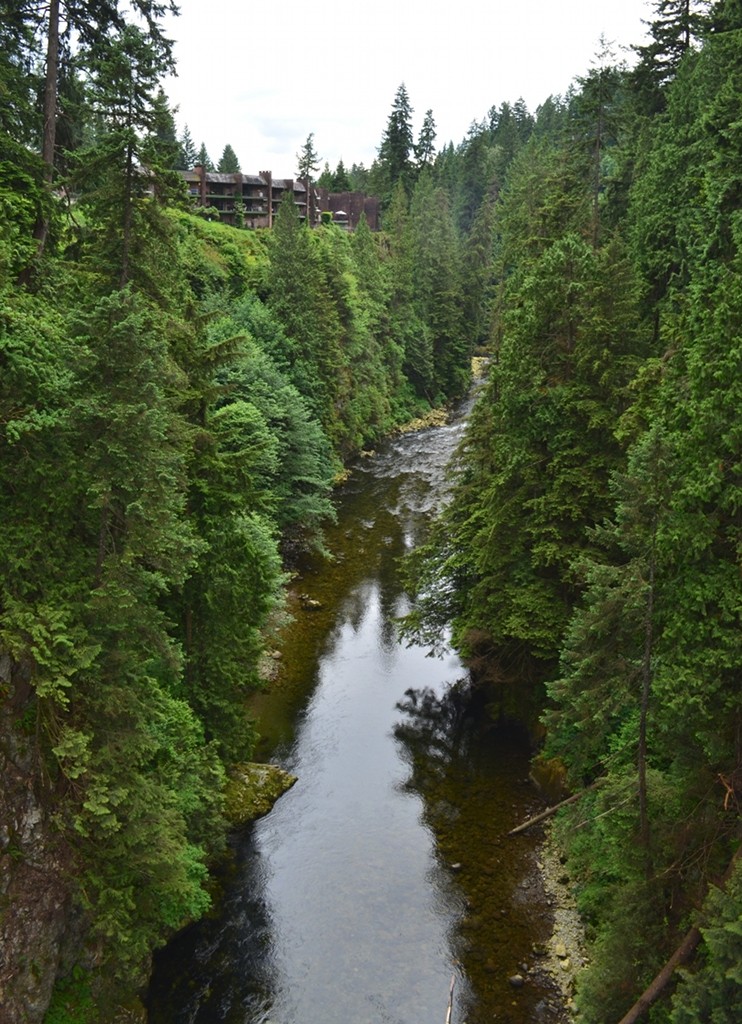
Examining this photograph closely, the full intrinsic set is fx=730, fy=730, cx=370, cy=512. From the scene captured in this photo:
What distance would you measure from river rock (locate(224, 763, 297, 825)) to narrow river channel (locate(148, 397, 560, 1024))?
1.31 ft

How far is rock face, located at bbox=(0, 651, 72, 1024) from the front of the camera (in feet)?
37.1

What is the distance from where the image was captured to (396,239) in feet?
255

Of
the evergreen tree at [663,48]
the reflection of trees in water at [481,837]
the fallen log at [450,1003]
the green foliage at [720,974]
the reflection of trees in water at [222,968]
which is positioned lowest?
the fallen log at [450,1003]

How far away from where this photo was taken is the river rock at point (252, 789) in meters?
19.9

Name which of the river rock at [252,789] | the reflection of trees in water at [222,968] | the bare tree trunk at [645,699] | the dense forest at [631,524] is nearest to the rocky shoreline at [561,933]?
the dense forest at [631,524]

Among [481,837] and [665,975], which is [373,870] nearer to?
[481,837]

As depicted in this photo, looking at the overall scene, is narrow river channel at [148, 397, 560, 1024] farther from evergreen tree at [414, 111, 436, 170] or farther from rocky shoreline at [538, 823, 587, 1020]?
evergreen tree at [414, 111, 436, 170]

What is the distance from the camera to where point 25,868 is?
11.7m

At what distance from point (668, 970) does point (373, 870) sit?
934cm

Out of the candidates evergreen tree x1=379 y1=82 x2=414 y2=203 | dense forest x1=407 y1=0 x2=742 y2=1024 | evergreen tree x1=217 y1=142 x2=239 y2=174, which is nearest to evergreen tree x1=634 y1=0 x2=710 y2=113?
dense forest x1=407 y1=0 x2=742 y2=1024

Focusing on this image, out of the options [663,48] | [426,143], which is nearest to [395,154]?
[426,143]

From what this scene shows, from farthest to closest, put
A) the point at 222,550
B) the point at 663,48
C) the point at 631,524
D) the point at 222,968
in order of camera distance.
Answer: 1. the point at 663,48
2. the point at 222,550
3. the point at 222,968
4. the point at 631,524

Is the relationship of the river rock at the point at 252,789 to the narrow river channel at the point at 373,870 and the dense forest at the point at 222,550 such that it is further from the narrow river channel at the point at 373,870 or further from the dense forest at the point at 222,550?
the dense forest at the point at 222,550

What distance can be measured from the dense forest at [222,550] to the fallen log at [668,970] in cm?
25
